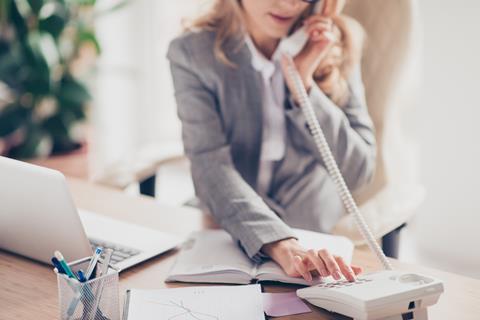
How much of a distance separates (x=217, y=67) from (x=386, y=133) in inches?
18.1

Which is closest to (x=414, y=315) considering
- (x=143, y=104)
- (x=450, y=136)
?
(x=450, y=136)

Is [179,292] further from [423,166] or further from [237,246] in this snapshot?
[423,166]

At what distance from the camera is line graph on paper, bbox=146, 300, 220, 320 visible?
1.00 metres

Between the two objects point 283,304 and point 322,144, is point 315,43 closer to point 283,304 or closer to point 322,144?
point 322,144

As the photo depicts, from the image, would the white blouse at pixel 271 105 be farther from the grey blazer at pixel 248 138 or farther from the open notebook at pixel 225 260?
the open notebook at pixel 225 260

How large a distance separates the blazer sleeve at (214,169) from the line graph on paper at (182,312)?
0.21m

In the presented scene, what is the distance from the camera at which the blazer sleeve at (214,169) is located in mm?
1234

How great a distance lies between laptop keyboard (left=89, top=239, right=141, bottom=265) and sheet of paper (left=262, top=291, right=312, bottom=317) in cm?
28

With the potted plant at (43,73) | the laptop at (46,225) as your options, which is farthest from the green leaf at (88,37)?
the laptop at (46,225)

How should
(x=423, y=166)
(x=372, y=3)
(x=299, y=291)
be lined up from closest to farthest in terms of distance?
1. (x=299, y=291)
2. (x=372, y=3)
3. (x=423, y=166)

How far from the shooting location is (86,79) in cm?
305

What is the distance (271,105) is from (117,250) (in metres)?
0.52

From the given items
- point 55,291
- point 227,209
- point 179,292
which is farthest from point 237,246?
point 55,291

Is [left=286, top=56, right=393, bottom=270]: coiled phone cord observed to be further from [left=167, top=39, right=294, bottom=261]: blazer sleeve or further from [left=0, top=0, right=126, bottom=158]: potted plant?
[left=0, top=0, right=126, bottom=158]: potted plant
